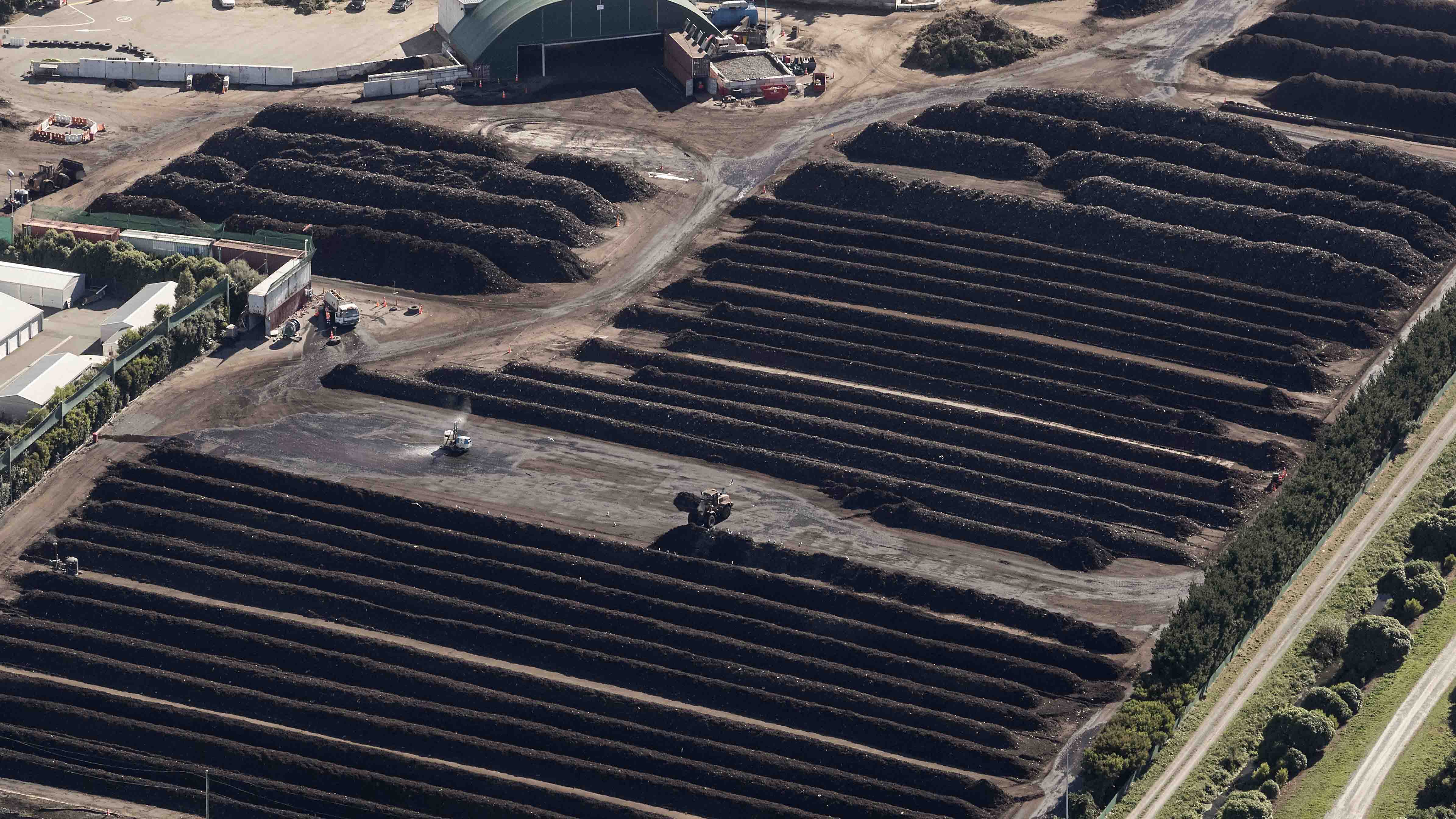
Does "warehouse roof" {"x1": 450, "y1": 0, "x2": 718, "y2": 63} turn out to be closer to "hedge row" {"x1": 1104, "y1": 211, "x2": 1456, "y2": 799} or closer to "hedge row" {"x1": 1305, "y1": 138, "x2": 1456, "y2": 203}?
"hedge row" {"x1": 1305, "y1": 138, "x2": 1456, "y2": 203}

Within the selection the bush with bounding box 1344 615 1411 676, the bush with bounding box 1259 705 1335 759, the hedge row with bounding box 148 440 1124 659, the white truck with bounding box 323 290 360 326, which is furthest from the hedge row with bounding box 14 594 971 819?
the white truck with bounding box 323 290 360 326

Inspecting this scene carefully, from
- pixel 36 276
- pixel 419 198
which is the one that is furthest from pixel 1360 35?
pixel 36 276

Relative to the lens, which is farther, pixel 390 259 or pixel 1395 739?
pixel 390 259

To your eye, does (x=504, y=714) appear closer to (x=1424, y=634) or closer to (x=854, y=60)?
(x=1424, y=634)

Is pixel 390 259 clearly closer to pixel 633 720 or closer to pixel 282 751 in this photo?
pixel 282 751

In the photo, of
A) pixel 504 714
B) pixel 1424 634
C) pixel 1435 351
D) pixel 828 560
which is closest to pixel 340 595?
pixel 504 714

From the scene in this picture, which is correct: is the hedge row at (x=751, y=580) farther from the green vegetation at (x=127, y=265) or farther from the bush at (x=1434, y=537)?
the green vegetation at (x=127, y=265)
